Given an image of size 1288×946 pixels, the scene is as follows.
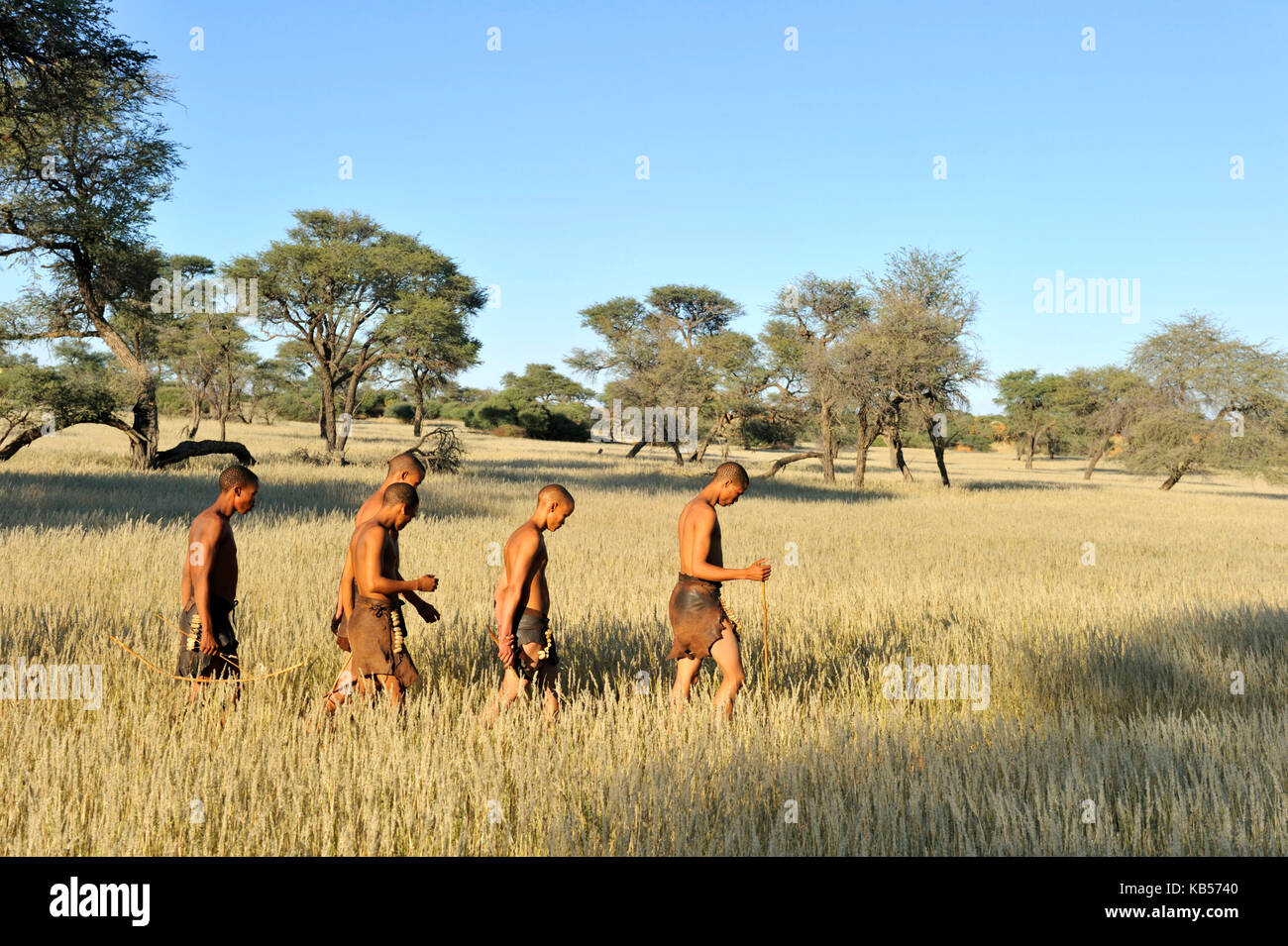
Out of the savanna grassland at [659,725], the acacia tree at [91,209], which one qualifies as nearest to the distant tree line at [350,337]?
the acacia tree at [91,209]

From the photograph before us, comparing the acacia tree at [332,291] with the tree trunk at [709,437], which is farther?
the tree trunk at [709,437]

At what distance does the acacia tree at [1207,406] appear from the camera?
123 feet

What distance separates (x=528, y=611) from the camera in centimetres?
460

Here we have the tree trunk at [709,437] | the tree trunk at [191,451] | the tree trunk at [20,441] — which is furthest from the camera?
the tree trunk at [709,437]

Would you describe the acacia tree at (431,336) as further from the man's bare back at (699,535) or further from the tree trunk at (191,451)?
the man's bare back at (699,535)

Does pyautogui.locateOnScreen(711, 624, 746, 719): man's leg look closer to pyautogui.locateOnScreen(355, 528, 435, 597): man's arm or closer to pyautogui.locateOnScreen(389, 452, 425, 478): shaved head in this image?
pyautogui.locateOnScreen(355, 528, 435, 597): man's arm

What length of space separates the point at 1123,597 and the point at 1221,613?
1.18m

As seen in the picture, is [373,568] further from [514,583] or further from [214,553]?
[214,553]

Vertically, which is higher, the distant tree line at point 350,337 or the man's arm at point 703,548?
the distant tree line at point 350,337

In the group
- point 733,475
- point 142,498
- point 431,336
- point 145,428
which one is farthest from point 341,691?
point 431,336

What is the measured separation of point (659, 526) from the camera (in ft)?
54.3

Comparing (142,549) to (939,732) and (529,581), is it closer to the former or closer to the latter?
(529,581)

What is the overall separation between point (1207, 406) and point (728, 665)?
44.7 m
